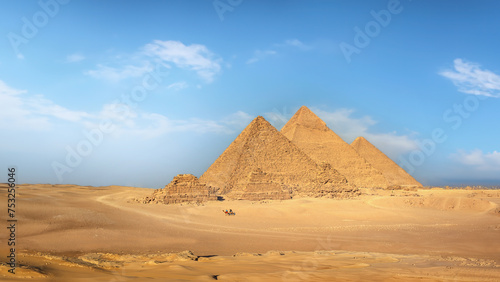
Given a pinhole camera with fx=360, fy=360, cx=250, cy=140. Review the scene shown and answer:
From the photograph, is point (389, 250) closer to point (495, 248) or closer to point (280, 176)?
point (495, 248)

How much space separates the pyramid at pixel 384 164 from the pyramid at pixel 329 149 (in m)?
16.0

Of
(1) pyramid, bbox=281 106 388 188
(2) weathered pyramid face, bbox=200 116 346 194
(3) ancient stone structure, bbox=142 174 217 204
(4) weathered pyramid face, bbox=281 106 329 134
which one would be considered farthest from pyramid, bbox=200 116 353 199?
(4) weathered pyramid face, bbox=281 106 329 134

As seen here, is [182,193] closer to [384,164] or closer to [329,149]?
[329,149]

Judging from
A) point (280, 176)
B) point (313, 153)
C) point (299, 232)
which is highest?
point (313, 153)

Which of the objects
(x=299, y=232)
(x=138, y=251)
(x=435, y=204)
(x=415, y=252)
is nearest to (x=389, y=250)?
(x=415, y=252)

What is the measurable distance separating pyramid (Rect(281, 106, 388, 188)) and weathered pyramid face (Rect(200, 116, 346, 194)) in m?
17.5

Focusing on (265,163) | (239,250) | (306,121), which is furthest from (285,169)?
(239,250)

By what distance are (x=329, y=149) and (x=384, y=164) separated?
22057 millimetres

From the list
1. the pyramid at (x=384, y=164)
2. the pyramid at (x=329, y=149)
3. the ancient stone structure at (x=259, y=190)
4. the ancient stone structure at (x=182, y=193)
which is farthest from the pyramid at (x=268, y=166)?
the pyramid at (x=384, y=164)

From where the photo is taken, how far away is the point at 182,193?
3353cm

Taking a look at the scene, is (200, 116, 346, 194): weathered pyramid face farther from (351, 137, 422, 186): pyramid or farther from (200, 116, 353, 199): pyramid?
(351, 137, 422, 186): pyramid

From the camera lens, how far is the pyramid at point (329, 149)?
66750 millimetres

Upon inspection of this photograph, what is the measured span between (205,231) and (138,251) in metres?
5.44

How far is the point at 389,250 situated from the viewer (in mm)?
12602
